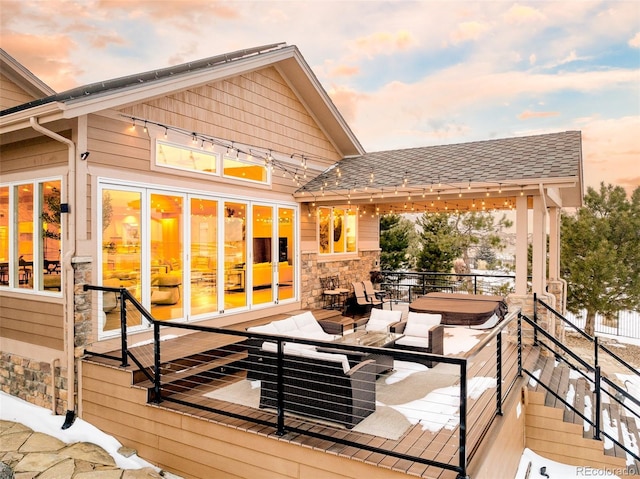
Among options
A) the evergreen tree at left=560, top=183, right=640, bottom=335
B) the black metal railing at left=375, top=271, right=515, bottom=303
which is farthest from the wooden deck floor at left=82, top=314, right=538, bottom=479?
the evergreen tree at left=560, top=183, right=640, bottom=335

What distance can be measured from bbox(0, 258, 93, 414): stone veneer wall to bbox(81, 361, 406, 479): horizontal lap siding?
0.37 metres

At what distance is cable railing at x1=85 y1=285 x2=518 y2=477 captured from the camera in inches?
140

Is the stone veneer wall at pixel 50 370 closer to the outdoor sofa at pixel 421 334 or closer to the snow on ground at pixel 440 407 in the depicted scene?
the snow on ground at pixel 440 407

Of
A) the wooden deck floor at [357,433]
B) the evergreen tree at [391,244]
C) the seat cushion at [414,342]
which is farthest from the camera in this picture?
the evergreen tree at [391,244]

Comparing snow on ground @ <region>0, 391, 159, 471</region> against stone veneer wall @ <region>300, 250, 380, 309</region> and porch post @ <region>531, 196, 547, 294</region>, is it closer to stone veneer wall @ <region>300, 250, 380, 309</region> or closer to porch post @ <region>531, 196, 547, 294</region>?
stone veneer wall @ <region>300, 250, 380, 309</region>

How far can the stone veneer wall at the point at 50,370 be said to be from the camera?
5.30 metres

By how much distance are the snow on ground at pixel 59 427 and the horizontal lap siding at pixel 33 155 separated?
132 inches

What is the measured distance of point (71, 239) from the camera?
17.3 ft

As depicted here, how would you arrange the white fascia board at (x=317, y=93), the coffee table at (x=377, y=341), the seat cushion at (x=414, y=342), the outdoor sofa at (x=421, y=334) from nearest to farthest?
the coffee table at (x=377, y=341), the outdoor sofa at (x=421, y=334), the seat cushion at (x=414, y=342), the white fascia board at (x=317, y=93)

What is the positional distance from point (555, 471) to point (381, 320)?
3175mm

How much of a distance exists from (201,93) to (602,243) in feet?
51.4

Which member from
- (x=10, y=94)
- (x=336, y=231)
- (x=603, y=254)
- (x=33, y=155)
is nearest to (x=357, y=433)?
(x=33, y=155)

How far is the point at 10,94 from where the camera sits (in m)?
8.70

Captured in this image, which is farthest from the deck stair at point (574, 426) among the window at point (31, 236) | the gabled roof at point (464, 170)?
the window at point (31, 236)
